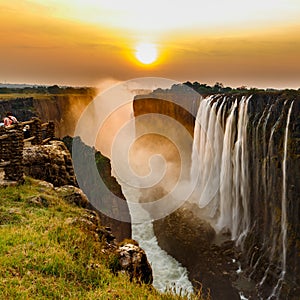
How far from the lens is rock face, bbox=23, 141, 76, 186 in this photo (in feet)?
47.6

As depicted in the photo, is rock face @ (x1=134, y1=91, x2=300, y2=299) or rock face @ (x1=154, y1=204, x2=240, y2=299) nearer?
rock face @ (x1=154, y1=204, x2=240, y2=299)

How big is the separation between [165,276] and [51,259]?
785 inches

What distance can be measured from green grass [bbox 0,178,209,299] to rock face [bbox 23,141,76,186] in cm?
447

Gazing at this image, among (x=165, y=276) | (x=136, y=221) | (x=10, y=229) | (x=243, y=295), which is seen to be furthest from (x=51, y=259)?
(x=136, y=221)

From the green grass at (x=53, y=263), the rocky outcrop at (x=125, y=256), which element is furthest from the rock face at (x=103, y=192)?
the green grass at (x=53, y=263)

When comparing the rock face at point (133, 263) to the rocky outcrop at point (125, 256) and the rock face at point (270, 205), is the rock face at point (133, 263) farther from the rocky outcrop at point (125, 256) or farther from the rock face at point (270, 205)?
the rock face at point (270, 205)

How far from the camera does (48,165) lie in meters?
14.9

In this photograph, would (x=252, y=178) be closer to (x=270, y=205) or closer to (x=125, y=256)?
(x=270, y=205)

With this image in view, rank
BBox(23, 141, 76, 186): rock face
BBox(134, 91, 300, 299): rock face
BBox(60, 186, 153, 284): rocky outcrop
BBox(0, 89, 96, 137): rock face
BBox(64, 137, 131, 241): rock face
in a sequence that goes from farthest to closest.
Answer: BBox(0, 89, 96, 137): rock face < BBox(64, 137, 131, 241): rock face < BBox(134, 91, 300, 299): rock face < BBox(23, 141, 76, 186): rock face < BBox(60, 186, 153, 284): rocky outcrop

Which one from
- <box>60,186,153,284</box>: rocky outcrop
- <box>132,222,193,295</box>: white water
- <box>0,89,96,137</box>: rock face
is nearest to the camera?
<box>60,186,153,284</box>: rocky outcrop

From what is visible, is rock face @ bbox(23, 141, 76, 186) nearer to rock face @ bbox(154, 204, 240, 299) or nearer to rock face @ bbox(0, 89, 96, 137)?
rock face @ bbox(154, 204, 240, 299)

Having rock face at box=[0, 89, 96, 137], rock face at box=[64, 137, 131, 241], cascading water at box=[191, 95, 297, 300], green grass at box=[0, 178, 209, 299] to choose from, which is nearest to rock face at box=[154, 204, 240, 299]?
cascading water at box=[191, 95, 297, 300]

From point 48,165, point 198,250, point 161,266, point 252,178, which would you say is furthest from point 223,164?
point 48,165

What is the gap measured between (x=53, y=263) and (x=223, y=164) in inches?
1172
